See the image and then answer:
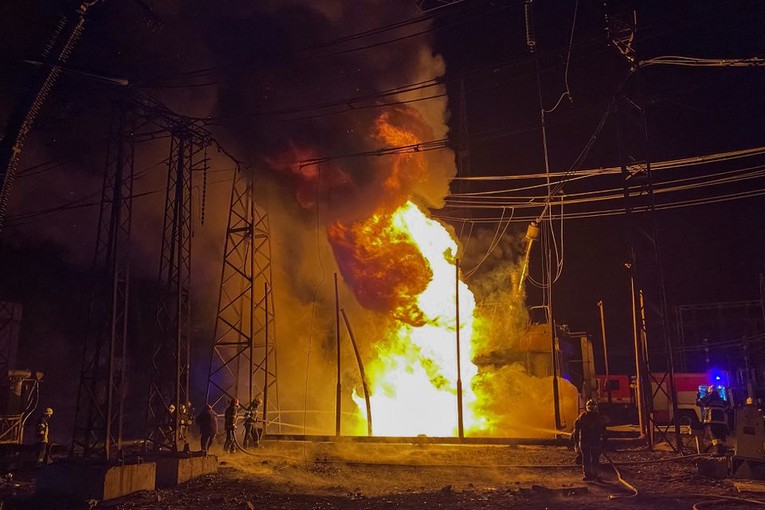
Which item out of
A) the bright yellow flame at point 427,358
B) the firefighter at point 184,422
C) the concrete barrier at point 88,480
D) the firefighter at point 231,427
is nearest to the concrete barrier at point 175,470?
the concrete barrier at point 88,480

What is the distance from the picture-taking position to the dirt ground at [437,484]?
443 inches

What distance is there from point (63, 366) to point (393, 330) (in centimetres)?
1981

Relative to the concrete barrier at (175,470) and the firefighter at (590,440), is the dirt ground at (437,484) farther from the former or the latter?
the concrete barrier at (175,470)

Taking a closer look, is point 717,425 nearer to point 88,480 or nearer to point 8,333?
point 88,480

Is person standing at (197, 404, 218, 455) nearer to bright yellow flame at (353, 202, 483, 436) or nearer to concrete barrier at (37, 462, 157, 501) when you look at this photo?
concrete barrier at (37, 462, 157, 501)

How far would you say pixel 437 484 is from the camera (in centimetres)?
1359

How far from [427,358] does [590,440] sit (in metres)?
13.1

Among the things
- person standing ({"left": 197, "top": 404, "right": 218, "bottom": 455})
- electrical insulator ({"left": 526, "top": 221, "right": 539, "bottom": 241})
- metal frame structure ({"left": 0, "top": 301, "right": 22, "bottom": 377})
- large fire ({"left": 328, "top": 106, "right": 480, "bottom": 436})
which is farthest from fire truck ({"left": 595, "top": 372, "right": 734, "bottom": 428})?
metal frame structure ({"left": 0, "top": 301, "right": 22, "bottom": 377})

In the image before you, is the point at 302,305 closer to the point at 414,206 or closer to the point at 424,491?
the point at 414,206

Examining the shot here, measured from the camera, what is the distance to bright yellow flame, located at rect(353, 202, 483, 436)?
25328 millimetres

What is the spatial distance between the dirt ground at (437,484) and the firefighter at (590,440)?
34 centimetres

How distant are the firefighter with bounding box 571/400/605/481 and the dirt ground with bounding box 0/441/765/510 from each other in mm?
337

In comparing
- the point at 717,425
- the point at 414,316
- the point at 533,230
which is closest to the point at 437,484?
the point at 717,425

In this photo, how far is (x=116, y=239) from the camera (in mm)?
14367
